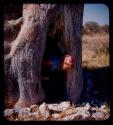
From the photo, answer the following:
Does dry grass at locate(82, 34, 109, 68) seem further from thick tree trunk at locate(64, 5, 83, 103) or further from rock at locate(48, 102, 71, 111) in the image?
rock at locate(48, 102, 71, 111)

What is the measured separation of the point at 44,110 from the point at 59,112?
0.12 metres

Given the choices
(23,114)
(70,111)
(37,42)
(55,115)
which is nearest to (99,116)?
A: (70,111)

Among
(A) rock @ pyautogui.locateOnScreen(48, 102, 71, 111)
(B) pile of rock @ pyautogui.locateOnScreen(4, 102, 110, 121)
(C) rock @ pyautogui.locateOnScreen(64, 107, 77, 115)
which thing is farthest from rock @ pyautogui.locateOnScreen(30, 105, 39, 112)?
(C) rock @ pyautogui.locateOnScreen(64, 107, 77, 115)

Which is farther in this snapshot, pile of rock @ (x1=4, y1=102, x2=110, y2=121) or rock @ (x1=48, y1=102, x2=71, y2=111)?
rock @ (x1=48, y1=102, x2=71, y2=111)

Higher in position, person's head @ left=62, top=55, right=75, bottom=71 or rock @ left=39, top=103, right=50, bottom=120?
person's head @ left=62, top=55, right=75, bottom=71

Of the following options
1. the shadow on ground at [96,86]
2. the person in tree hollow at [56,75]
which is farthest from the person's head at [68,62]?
the shadow on ground at [96,86]

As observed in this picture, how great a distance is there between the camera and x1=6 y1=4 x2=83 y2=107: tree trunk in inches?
118

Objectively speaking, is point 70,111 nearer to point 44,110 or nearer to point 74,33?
point 44,110

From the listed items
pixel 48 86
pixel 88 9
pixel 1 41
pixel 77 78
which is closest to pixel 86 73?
pixel 77 78

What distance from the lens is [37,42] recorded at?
302 centimetres

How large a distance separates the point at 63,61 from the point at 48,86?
9.4 inches

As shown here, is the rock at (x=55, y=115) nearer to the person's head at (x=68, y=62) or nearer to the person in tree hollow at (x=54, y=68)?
the person in tree hollow at (x=54, y=68)

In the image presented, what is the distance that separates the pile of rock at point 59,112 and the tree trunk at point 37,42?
8 cm

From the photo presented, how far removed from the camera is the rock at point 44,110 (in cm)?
299
